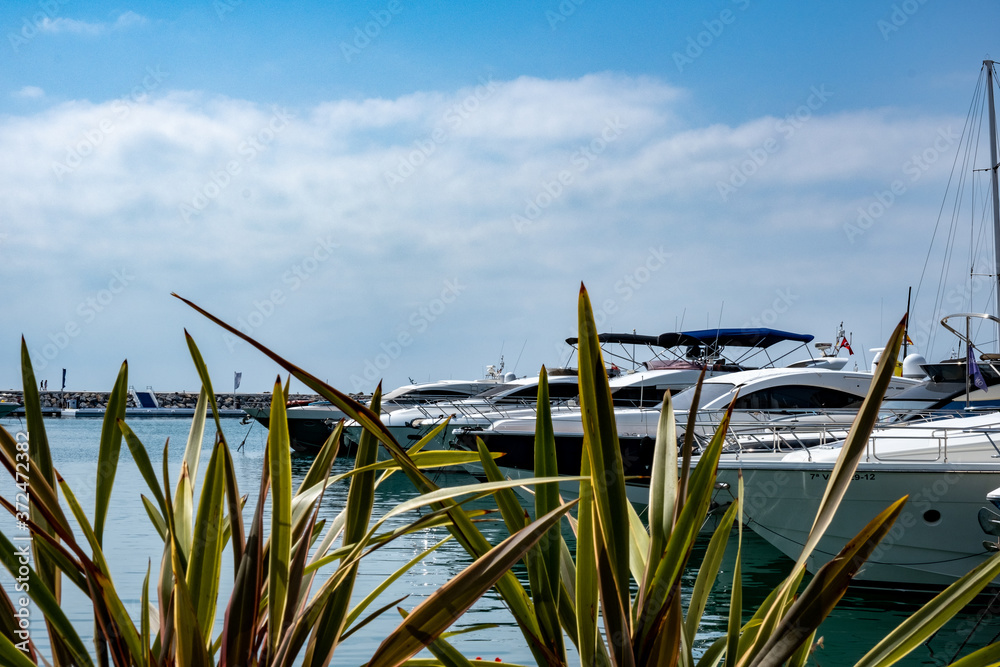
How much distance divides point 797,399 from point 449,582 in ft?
54.4

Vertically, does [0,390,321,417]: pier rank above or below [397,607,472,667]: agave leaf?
below

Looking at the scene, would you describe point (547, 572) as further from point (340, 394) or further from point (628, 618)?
point (340, 394)

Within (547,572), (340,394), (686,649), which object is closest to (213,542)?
(340,394)

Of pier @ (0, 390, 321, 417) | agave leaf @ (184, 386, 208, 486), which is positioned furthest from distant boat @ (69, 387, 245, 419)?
agave leaf @ (184, 386, 208, 486)

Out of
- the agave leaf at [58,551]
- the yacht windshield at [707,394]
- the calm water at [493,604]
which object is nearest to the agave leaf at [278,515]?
the agave leaf at [58,551]

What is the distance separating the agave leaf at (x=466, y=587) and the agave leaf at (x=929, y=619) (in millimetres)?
732

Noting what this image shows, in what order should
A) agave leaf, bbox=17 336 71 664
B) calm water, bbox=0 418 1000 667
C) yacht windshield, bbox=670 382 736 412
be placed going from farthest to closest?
1. yacht windshield, bbox=670 382 736 412
2. calm water, bbox=0 418 1000 667
3. agave leaf, bbox=17 336 71 664

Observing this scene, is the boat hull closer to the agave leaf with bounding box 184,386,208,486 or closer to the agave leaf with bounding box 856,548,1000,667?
the agave leaf with bounding box 856,548,1000,667

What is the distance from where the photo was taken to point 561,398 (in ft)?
66.7

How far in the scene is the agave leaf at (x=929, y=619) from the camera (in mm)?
1636

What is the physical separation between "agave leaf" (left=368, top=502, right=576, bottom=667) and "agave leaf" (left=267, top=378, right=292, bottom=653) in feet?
0.79

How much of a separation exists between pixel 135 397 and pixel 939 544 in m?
71.4

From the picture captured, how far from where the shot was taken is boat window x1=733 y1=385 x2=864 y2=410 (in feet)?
54.2

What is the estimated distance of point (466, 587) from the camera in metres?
1.41
